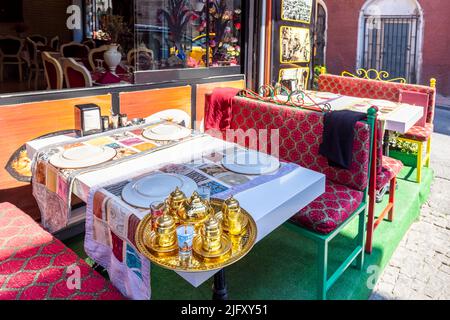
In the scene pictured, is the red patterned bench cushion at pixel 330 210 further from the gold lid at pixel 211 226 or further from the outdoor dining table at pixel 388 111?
the gold lid at pixel 211 226

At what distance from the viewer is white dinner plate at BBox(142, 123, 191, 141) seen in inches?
93.7

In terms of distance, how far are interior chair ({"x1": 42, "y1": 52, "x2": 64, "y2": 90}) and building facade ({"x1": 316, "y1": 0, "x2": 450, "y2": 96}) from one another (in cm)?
812

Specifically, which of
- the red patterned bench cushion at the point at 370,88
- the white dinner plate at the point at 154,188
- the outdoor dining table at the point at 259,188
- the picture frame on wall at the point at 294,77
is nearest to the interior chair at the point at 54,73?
the outdoor dining table at the point at 259,188

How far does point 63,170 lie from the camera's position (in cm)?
188

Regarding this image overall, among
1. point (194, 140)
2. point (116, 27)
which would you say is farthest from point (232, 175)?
point (116, 27)

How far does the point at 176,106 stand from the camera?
13.0 feet

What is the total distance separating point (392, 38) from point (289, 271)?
34.8 ft

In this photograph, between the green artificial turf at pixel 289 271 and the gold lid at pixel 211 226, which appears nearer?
the gold lid at pixel 211 226

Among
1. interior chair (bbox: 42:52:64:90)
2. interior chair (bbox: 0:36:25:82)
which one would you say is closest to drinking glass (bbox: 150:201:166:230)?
interior chair (bbox: 42:52:64:90)

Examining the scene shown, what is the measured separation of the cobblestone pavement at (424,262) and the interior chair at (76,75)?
286 centimetres

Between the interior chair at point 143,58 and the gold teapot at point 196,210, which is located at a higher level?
the interior chair at point 143,58

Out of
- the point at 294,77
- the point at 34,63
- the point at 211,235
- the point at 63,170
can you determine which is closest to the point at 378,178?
the point at 211,235

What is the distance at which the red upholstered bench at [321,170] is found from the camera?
7.55 ft

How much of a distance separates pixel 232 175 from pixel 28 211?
204 cm
